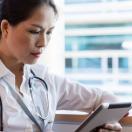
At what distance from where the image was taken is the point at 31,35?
123 cm

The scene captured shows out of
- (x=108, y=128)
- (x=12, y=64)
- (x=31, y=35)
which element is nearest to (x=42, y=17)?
(x=31, y=35)

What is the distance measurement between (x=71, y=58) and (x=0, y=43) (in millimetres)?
630

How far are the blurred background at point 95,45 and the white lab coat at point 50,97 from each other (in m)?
0.31

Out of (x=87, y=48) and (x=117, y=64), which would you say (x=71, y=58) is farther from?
(x=117, y=64)

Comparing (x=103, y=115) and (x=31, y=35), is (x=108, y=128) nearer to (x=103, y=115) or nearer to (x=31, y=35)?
(x=103, y=115)

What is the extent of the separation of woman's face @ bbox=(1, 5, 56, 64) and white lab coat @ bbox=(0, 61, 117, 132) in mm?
101

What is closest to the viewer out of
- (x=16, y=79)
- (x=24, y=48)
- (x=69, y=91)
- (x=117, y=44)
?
(x=24, y=48)

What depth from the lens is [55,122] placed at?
158 cm

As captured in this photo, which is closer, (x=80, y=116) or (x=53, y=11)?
(x=53, y=11)

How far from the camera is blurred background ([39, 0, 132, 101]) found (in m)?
1.79

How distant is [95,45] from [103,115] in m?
0.70

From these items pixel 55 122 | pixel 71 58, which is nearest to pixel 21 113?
pixel 55 122

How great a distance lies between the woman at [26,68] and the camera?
1.22 meters

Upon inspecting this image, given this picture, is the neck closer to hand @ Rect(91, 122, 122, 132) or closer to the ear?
the ear
